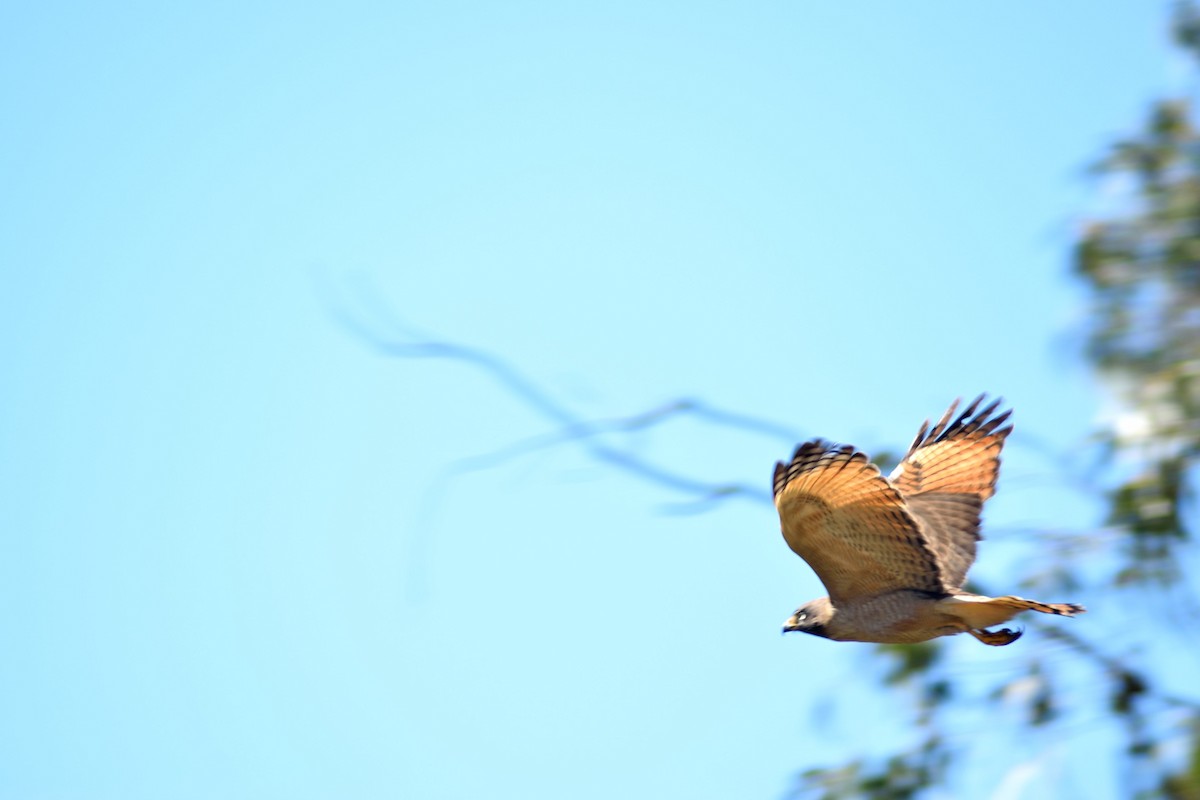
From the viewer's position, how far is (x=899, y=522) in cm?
511

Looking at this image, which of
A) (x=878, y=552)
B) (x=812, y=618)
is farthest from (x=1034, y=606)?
(x=812, y=618)

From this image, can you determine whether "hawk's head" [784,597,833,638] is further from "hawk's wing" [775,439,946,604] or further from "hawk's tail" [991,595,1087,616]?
"hawk's tail" [991,595,1087,616]

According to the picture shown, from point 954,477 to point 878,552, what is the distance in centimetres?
110

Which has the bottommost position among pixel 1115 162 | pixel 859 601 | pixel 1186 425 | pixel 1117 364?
pixel 859 601

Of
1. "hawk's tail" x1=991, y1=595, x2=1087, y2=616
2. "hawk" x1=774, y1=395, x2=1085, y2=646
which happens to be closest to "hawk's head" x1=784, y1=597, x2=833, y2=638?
"hawk" x1=774, y1=395, x2=1085, y2=646

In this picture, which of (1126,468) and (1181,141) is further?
(1181,141)

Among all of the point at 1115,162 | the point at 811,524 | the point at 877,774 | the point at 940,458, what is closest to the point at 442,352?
the point at 811,524

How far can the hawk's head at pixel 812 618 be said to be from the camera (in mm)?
5520

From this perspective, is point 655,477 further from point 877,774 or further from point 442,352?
point 877,774

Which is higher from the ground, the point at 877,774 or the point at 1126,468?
the point at 1126,468

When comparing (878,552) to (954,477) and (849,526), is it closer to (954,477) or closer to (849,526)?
(849,526)

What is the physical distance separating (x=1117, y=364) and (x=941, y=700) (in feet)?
5.36

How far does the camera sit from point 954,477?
20.4ft

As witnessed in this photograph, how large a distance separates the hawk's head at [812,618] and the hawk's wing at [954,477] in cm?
47
